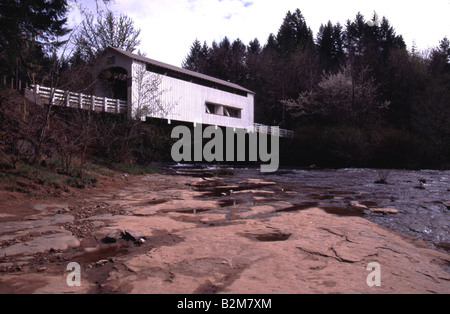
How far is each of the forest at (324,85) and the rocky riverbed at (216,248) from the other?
19.2 ft

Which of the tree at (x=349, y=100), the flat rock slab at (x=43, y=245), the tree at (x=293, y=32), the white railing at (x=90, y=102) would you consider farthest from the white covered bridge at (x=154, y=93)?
the tree at (x=293, y=32)

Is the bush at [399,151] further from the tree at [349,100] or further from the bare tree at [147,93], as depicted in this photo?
the bare tree at [147,93]

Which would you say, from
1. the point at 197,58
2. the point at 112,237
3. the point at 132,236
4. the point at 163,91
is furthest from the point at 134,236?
the point at 197,58

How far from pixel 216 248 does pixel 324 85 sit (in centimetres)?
2910

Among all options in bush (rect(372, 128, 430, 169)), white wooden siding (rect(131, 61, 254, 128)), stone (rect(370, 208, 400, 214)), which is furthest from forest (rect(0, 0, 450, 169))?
stone (rect(370, 208, 400, 214))

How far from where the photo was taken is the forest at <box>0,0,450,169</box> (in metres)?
11.9

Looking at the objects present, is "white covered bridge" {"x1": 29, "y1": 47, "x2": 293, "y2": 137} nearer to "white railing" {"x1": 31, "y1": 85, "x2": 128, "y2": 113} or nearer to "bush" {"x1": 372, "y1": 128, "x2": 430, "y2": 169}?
"white railing" {"x1": 31, "y1": 85, "x2": 128, "y2": 113}

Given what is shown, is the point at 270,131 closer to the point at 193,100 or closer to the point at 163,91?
the point at 193,100

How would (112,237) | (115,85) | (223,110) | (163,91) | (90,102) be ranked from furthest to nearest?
(223,110), (115,85), (163,91), (90,102), (112,237)

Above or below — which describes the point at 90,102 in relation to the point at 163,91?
below

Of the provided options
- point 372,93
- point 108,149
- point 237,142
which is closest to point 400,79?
point 372,93

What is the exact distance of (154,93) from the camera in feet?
58.9

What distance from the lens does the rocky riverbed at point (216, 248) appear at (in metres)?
2.24

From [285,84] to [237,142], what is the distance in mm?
11920
